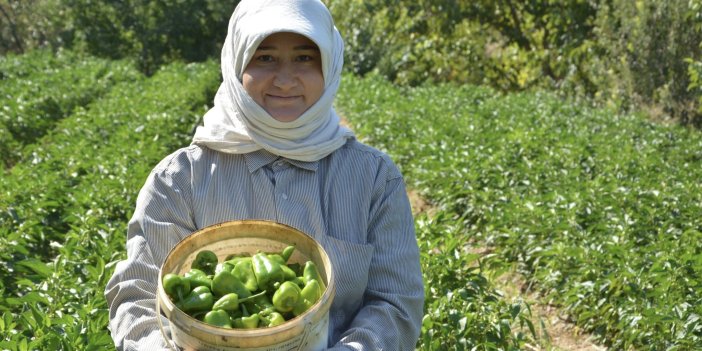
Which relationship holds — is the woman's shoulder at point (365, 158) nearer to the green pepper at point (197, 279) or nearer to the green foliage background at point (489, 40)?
the green pepper at point (197, 279)

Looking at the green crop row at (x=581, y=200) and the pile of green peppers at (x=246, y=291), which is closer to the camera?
the pile of green peppers at (x=246, y=291)

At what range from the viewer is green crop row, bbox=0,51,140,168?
9416mm

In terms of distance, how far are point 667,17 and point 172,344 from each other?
13404mm

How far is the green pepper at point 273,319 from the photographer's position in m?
1.78

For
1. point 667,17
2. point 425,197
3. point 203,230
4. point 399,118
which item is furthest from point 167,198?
point 667,17

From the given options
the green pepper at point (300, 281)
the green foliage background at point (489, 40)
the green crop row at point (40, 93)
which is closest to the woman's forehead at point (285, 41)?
the green pepper at point (300, 281)

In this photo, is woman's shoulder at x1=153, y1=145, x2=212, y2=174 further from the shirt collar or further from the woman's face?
the woman's face

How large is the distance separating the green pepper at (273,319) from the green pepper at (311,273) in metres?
0.13

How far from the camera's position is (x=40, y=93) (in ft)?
39.7

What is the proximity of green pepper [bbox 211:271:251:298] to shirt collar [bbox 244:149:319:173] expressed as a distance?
473 millimetres

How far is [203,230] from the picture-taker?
200cm

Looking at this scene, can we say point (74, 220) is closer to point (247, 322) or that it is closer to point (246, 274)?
point (246, 274)

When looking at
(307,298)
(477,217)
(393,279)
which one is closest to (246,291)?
(307,298)

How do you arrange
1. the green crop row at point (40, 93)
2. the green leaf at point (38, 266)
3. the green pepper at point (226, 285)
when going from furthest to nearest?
the green crop row at point (40, 93)
the green leaf at point (38, 266)
the green pepper at point (226, 285)
